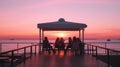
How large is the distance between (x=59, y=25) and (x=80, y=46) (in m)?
1.85

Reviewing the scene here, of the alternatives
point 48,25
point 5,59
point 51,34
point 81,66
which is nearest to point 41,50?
point 48,25

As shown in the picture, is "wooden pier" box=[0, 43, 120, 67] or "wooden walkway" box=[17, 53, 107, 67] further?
"wooden walkway" box=[17, 53, 107, 67]

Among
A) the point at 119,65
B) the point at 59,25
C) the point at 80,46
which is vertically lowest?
the point at 119,65

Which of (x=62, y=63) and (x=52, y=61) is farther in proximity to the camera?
(x=52, y=61)

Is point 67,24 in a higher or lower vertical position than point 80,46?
higher

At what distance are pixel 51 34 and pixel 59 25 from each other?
5.52m

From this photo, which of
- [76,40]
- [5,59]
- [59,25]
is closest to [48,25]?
[59,25]

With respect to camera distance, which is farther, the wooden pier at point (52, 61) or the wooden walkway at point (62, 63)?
the wooden walkway at point (62, 63)

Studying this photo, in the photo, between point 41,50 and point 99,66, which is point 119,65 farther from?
point 99,66

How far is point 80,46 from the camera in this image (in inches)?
674

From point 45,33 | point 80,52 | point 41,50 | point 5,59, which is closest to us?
point 5,59

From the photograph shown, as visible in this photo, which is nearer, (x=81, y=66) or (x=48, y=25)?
(x=81, y=66)

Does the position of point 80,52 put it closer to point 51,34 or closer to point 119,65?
point 119,65

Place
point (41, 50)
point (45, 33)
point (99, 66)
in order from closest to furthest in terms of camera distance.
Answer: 1. point (99, 66)
2. point (41, 50)
3. point (45, 33)
